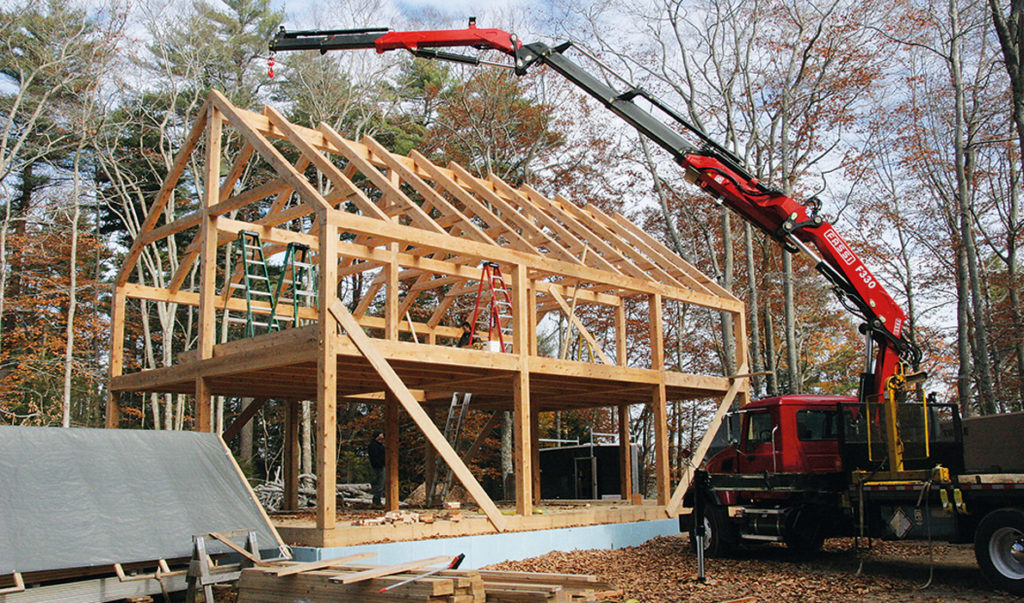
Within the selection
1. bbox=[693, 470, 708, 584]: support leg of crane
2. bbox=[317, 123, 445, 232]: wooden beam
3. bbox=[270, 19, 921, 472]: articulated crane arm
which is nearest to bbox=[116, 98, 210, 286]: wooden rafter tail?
bbox=[317, 123, 445, 232]: wooden beam

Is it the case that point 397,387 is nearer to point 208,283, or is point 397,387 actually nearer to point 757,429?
point 208,283

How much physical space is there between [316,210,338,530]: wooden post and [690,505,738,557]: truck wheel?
17.5 ft

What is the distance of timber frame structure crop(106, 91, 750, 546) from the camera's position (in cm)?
1019

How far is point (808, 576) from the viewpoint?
9.60m

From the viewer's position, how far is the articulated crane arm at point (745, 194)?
10.9 metres

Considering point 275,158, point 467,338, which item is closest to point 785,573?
point 467,338

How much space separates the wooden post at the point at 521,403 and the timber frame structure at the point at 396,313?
3 cm

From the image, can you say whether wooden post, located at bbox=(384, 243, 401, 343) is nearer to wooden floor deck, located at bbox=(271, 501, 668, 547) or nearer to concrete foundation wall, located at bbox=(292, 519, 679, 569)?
wooden floor deck, located at bbox=(271, 501, 668, 547)

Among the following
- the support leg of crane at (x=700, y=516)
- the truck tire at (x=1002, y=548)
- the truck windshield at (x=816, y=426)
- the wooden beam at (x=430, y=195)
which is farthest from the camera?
the wooden beam at (x=430, y=195)

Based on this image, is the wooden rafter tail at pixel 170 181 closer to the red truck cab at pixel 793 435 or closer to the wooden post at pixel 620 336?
the wooden post at pixel 620 336

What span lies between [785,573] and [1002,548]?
2520 millimetres

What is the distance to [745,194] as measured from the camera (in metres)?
12.0

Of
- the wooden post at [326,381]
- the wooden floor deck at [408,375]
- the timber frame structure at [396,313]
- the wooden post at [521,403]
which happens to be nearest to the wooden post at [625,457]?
the timber frame structure at [396,313]

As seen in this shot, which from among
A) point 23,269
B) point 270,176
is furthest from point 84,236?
point 270,176
